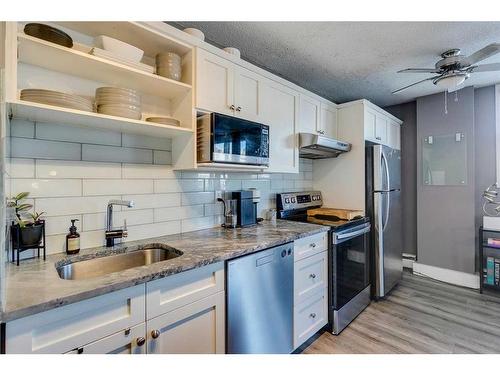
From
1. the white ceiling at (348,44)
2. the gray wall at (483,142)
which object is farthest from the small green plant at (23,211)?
the gray wall at (483,142)

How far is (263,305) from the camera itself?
1565mm

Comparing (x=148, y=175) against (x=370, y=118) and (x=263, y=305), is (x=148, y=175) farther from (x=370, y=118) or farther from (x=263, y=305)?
(x=370, y=118)

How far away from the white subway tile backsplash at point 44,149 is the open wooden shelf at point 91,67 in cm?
39

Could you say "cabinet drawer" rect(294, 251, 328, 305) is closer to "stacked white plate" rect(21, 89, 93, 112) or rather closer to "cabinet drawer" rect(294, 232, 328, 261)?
"cabinet drawer" rect(294, 232, 328, 261)

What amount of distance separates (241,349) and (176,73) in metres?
1.70

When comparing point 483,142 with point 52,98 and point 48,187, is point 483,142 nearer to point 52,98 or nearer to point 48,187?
point 52,98

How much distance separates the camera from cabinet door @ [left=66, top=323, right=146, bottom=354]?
948 mm

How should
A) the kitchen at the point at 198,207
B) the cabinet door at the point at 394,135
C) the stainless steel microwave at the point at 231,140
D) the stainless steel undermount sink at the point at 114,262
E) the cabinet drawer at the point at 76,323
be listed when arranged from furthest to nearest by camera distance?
the cabinet door at the point at 394,135
the stainless steel microwave at the point at 231,140
the stainless steel undermount sink at the point at 114,262
the kitchen at the point at 198,207
the cabinet drawer at the point at 76,323

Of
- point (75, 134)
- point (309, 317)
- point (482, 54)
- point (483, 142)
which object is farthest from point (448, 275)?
point (75, 134)

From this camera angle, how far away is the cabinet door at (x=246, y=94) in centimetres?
186

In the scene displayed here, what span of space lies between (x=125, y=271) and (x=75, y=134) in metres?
0.87

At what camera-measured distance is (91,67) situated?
4.35ft

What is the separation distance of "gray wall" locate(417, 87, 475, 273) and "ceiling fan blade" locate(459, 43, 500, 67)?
4.95 ft

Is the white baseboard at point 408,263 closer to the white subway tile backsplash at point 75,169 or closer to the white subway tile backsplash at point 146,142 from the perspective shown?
the white subway tile backsplash at point 146,142
